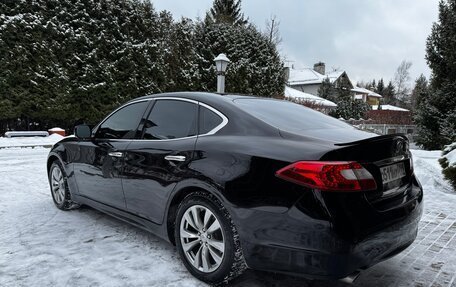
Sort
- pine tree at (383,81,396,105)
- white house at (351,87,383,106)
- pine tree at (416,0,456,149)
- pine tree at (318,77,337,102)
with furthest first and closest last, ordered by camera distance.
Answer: pine tree at (383,81,396,105), white house at (351,87,383,106), pine tree at (318,77,337,102), pine tree at (416,0,456,149)

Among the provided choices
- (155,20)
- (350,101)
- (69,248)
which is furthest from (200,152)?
(350,101)

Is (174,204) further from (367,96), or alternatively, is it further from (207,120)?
(367,96)

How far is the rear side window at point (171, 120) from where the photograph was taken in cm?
304

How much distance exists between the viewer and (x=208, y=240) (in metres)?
2.70

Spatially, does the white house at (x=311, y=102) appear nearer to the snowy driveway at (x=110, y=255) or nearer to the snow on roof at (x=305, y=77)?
the snow on roof at (x=305, y=77)

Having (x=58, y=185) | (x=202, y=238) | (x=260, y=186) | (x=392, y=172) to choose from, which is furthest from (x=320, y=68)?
(x=260, y=186)

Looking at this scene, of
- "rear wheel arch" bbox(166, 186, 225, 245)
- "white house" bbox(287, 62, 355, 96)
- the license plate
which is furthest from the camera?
"white house" bbox(287, 62, 355, 96)

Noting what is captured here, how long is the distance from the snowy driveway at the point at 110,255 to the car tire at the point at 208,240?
0.16m

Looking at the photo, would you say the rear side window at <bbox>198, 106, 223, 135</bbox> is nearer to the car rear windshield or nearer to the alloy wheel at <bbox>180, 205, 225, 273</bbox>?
the car rear windshield

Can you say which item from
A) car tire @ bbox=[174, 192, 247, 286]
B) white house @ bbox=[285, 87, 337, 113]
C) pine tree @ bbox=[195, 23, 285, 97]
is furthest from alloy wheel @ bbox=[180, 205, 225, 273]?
white house @ bbox=[285, 87, 337, 113]

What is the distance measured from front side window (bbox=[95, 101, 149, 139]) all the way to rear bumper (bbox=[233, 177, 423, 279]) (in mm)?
1661

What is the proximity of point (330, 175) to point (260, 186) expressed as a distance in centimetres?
46

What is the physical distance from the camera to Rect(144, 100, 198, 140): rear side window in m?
3.04

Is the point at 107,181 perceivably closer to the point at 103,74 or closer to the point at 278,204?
the point at 278,204
